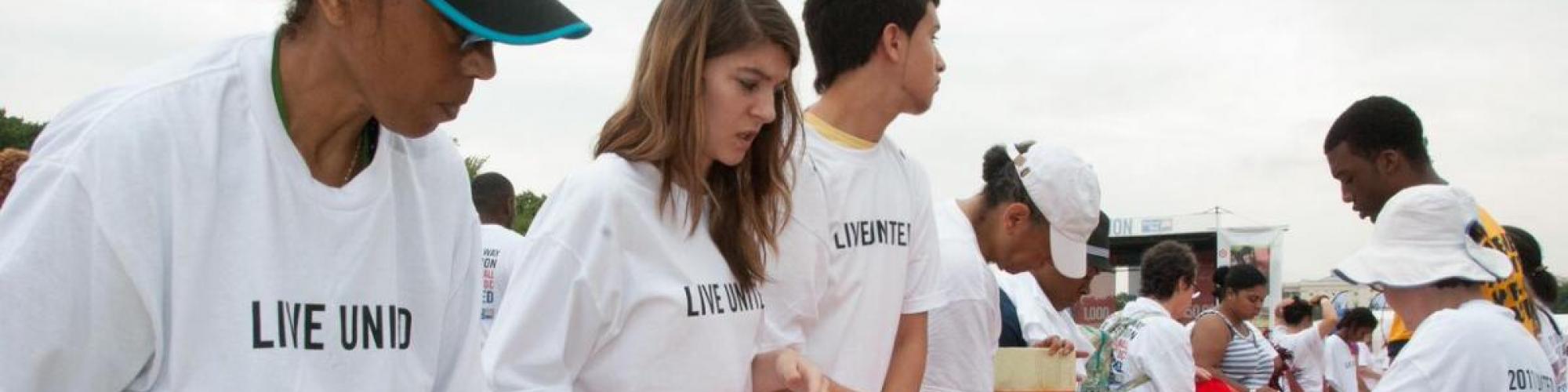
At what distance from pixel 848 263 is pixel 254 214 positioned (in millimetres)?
1790

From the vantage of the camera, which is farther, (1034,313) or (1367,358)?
(1367,358)

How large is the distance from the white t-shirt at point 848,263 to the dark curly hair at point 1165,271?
18.2 feet

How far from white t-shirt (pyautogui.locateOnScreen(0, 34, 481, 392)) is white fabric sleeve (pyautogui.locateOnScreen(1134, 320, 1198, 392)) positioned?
19.1 ft

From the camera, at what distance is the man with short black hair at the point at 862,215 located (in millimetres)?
3305

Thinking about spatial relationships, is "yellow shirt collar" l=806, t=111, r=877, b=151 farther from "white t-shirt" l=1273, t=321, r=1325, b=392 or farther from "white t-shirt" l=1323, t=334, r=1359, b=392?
"white t-shirt" l=1323, t=334, r=1359, b=392

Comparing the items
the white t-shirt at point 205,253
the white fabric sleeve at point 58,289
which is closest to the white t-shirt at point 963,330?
the white t-shirt at point 205,253

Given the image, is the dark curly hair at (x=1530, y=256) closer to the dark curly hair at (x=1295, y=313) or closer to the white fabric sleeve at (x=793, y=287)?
the white fabric sleeve at (x=793, y=287)

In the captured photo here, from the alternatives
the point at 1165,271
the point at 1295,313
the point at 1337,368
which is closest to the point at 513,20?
the point at 1165,271

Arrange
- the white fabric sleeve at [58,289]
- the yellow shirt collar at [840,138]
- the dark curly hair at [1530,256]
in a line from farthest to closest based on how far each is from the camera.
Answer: the dark curly hair at [1530,256]
the yellow shirt collar at [840,138]
the white fabric sleeve at [58,289]

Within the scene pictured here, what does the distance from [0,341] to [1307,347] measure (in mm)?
12913

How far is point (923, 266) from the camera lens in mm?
3703

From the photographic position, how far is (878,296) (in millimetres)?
3461

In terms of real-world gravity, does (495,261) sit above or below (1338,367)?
above

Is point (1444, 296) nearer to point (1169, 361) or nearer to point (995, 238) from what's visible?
point (995, 238)
